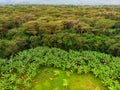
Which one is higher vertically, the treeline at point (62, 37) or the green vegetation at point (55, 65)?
the treeline at point (62, 37)

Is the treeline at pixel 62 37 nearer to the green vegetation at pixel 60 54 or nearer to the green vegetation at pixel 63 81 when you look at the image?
the green vegetation at pixel 60 54

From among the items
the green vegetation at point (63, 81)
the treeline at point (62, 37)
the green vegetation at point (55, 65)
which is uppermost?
the treeline at point (62, 37)

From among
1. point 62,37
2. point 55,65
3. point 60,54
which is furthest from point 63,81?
point 62,37

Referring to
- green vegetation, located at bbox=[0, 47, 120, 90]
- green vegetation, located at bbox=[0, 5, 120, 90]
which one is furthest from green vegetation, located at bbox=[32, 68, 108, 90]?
green vegetation, located at bbox=[0, 47, 120, 90]

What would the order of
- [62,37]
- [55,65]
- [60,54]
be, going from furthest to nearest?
[62,37], [60,54], [55,65]

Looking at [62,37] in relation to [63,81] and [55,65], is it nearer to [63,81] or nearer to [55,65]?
[55,65]

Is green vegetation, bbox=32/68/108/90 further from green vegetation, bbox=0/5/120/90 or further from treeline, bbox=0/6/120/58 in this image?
treeline, bbox=0/6/120/58

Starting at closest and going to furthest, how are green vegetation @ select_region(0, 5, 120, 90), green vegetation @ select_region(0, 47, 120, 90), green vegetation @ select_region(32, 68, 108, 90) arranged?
green vegetation @ select_region(32, 68, 108, 90) → green vegetation @ select_region(0, 47, 120, 90) → green vegetation @ select_region(0, 5, 120, 90)

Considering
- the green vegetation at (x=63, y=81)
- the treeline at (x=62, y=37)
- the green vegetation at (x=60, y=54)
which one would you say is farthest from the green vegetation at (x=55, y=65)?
the treeline at (x=62, y=37)

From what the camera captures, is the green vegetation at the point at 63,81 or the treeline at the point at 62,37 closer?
the green vegetation at the point at 63,81

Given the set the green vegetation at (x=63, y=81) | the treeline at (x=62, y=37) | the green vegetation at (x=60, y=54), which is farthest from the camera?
the treeline at (x=62, y=37)
